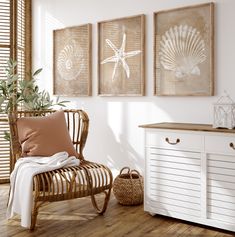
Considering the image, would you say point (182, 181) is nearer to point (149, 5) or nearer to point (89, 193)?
point (89, 193)

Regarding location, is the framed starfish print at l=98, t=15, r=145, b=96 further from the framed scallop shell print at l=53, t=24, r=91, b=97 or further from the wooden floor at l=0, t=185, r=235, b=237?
the wooden floor at l=0, t=185, r=235, b=237

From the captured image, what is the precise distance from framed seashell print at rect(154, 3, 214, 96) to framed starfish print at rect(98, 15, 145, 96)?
20 cm

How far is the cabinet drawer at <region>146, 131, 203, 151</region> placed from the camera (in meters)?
3.06

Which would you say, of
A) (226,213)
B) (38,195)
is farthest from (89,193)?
(226,213)

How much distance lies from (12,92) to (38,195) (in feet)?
5.86

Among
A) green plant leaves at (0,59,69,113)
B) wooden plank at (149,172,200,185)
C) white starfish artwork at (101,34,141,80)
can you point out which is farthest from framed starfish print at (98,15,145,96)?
wooden plank at (149,172,200,185)

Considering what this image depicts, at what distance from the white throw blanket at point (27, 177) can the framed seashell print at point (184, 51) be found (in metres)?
1.25

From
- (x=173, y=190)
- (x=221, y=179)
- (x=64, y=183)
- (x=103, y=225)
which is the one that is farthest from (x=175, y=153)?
(x=64, y=183)

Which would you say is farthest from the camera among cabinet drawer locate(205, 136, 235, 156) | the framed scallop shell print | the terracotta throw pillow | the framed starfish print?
the framed scallop shell print

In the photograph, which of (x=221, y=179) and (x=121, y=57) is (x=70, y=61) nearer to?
(x=121, y=57)

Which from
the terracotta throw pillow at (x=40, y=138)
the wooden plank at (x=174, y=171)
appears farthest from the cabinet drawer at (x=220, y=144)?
the terracotta throw pillow at (x=40, y=138)

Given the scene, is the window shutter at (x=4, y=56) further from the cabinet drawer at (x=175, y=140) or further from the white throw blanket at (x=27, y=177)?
the cabinet drawer at (x=175, y=140)

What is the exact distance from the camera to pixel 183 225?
3.13 m

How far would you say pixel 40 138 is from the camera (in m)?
3.43
